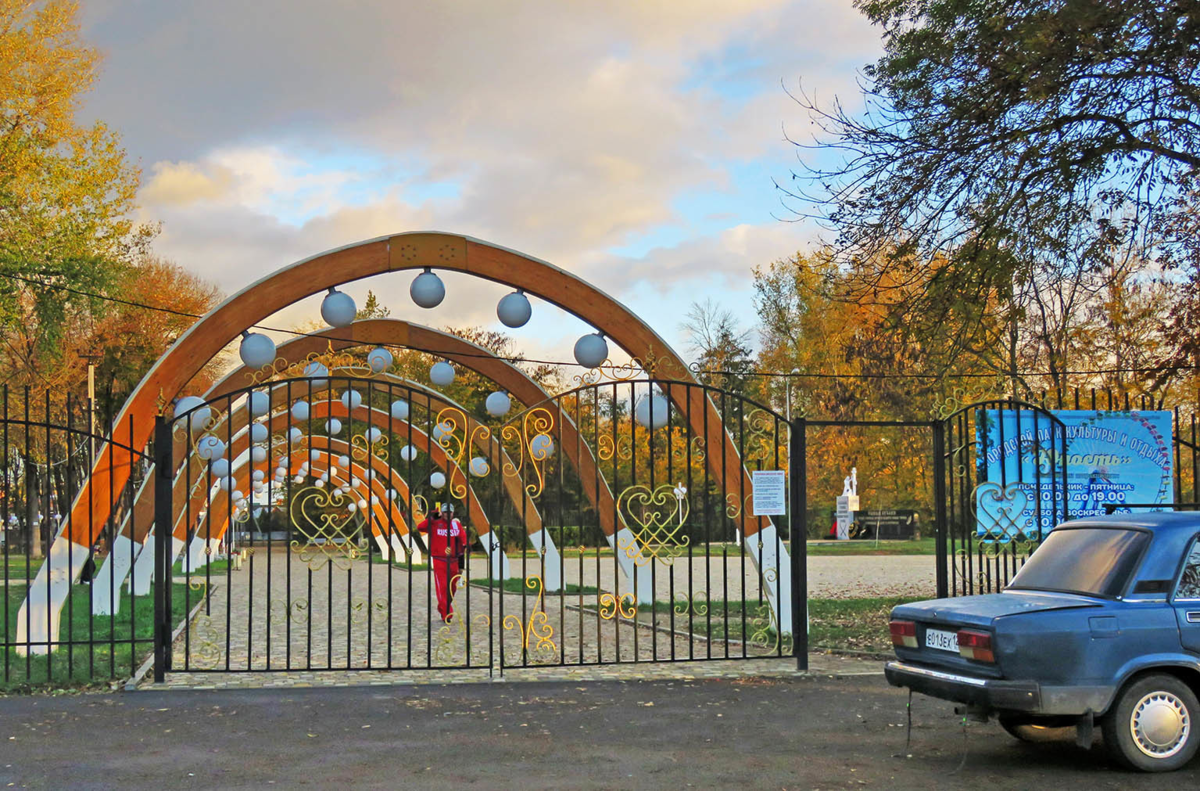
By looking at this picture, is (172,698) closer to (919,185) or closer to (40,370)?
(919,185)

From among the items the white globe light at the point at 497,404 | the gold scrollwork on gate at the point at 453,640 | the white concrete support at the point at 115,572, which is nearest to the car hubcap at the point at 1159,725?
the gold scrollwork on gate at the point at 453,640

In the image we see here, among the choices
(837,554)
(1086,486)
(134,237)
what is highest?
(134,237)

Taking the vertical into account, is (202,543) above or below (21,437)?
below

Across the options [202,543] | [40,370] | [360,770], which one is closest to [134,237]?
[40,370]

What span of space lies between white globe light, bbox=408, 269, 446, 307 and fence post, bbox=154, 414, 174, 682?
3.06 metres

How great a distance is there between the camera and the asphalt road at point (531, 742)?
289 inches

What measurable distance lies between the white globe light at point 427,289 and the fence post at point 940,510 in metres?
5.45

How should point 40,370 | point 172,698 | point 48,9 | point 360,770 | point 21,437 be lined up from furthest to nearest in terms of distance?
1. point 40,370
2. point 21,437
3. point 48,9
4. point 172,698
5. point 360,770

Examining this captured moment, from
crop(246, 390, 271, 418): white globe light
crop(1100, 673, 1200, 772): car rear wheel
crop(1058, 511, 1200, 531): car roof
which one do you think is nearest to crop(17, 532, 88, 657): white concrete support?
crop(1058, 511, 1200, 531): car roof

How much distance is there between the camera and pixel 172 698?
10.5m

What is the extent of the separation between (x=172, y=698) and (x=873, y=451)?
115ft

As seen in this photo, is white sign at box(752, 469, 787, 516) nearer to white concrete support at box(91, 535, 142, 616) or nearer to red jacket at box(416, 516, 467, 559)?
red jacket at box(416, 516, 467, 559)

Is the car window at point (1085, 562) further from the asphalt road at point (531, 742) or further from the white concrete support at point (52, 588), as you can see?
the white concrete support at point (52, 588)

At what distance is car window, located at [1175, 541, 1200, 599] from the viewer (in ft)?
24.7
